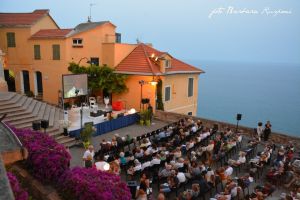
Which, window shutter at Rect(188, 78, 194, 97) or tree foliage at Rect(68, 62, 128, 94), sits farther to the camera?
window shutter at Rect(188, 78, 194, 97)

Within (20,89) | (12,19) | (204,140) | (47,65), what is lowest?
(204,140)

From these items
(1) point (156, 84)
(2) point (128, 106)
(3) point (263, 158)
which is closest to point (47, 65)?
(2) point (128, 106)

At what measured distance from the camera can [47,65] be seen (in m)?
26.1

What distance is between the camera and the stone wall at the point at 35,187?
7730 mm

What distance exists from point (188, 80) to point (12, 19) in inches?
736

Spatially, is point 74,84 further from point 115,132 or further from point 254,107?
point 254,107

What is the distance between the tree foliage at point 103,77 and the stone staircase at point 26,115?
18.4 ft

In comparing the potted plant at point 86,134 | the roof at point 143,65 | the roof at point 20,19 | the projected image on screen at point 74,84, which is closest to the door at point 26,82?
the roof at point 20,19

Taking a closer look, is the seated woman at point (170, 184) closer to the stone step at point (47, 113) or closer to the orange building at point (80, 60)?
the stone step at point (47, 113)

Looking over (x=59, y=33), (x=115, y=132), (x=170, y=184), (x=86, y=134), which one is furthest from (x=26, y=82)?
(x=170, y=184)

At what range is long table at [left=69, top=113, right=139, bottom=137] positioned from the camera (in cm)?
1752

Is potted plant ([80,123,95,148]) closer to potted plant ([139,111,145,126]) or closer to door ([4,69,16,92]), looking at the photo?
potted plant ([139,111,145,126])

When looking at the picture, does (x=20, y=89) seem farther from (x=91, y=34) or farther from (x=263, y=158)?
(x=263, y=158)

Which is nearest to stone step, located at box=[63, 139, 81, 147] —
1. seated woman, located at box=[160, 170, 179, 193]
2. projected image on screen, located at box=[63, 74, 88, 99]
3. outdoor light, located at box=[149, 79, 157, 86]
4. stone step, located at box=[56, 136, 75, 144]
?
stone step, located at box=[56, 136, 75, 144]
